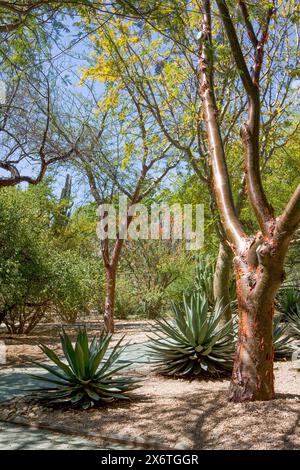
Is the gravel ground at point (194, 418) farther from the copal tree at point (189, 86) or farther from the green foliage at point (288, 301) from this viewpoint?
the green foliage at point (288, 301)

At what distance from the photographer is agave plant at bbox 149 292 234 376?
8070 millimetres

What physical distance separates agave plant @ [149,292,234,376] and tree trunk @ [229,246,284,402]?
2.07m

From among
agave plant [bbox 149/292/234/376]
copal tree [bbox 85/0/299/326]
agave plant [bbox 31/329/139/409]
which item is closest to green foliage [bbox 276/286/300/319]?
copal tree [bbox 85/0/299/326]

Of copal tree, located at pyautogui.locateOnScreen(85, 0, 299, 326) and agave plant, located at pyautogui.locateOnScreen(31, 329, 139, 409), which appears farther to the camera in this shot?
copal tree, located at pyautogui.locateOnScreen(85, 0, 299, 326)

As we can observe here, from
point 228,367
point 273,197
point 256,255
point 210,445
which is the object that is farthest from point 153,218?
point 210,445

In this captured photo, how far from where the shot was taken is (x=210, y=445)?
15.2 feet

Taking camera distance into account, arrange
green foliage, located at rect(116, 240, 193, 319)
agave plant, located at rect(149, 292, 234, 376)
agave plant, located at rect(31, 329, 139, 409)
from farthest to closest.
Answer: green foliage, located at rect(116, 240, 193, 319)
agave plant, located at rect(149, 292, 234, 376)
agave plant, located at rect(31, 329, 139, 409)

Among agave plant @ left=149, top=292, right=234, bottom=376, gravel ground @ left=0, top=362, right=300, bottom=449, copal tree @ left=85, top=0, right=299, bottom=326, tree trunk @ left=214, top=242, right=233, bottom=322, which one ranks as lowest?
gravel ground @ left=0, top=362, right=300, bottom=449

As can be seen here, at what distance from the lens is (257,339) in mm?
5770

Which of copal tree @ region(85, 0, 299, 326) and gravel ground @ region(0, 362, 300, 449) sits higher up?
copal tree @ region(85, 0, 299, 326)

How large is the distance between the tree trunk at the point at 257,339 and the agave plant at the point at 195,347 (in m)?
2.07

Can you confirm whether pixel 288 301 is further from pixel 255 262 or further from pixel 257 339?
pixel 257 339

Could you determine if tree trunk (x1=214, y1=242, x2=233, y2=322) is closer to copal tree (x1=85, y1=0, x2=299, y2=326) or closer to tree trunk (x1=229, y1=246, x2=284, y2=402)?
copal tree (x1=85, y1=0, x2=299, y2=326)

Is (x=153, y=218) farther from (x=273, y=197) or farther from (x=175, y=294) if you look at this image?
(x=273, y=197)
